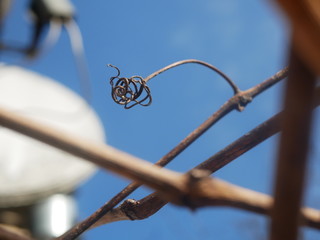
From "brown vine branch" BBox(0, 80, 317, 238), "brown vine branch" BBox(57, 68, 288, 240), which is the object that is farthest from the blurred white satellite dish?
"brown vine branch" BBox(0, 80, 317, 238)

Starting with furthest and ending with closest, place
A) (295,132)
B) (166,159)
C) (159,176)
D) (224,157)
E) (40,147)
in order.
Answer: (40,147) → (166,159) → (224,157) → (159,176) → (295,132)

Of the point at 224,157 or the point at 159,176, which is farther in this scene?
the point at 224,157

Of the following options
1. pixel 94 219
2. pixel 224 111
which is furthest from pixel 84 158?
pixel 224 111

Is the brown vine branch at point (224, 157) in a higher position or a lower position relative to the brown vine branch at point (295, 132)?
lower

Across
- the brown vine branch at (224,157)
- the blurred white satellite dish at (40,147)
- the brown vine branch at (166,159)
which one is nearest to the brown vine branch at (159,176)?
the brown vine branch at (224,157)

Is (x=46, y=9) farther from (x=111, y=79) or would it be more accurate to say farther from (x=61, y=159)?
(x=61, y=159)

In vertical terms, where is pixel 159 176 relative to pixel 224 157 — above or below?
above

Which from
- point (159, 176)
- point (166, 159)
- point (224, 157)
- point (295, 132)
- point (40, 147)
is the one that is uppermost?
point (295, 132)

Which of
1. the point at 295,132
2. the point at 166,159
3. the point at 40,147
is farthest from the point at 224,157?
the point at 40,147

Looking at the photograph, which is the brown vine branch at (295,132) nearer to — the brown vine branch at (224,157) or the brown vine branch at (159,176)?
the brown vine branch at (159,176)

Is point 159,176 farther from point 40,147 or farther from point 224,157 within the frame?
point 40,147
